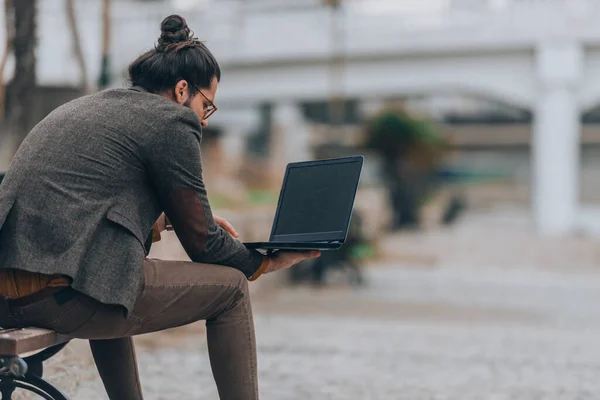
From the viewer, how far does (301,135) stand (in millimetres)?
28172

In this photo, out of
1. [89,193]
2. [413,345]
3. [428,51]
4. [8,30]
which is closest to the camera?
[89,193]

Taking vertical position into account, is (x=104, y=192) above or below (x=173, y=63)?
below

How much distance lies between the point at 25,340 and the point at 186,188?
24.8 inches

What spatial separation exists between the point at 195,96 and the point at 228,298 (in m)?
0.64

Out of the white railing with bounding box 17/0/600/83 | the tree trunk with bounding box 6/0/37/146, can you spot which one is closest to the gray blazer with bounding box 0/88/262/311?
the tree trunk with bounding box 6/0/37/146

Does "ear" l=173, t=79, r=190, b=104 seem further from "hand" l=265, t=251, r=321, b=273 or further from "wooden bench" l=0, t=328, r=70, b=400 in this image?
"wooden bench" l=0, t=328, r=70, b=400

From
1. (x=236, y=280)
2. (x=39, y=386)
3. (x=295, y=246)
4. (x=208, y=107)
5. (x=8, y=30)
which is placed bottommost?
(x=39, y=386)

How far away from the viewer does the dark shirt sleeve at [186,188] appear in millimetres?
2889

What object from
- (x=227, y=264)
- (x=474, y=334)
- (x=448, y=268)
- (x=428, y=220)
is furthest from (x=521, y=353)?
(x=428, y=220)

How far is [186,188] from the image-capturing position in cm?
292

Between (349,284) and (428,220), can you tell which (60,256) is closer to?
(349,284)

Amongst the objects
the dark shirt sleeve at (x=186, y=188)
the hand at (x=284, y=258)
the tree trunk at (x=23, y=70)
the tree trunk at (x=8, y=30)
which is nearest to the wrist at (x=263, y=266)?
the hand at (x=284, y=258)

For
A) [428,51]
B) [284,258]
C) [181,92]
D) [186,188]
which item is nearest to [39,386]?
[186,188]

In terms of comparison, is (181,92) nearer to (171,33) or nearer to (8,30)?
(171,33)
